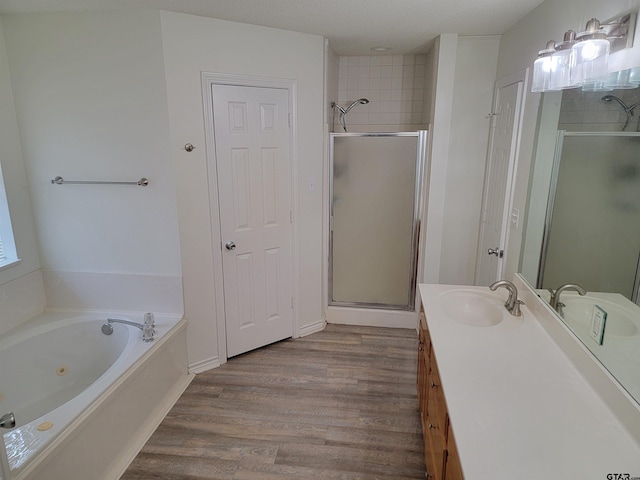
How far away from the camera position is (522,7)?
2.34m

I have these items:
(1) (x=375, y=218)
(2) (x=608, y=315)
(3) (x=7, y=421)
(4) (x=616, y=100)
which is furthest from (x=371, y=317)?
(3) (x=7, y=421)

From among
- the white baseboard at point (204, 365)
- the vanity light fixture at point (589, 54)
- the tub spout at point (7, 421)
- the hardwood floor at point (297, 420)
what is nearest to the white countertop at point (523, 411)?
the hardwood floor at point (297, 420)

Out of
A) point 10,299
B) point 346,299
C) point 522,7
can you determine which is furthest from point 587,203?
point 10,299

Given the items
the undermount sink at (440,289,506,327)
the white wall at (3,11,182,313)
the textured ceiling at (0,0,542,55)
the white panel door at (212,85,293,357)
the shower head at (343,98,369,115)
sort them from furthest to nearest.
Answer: the shower head at (343,98,369,115), the white panel door at (212,85,293,357), the white wall at (3,11,182,313), the textured ceiling at (0,0,542,55), the undermount sink at (440,289,506,327)

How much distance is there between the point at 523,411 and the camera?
1.36 metres

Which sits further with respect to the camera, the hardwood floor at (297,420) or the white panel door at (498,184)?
the white panel door at (498,184)

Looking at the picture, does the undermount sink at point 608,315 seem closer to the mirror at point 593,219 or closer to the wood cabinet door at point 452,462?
the mirror at point 593,219

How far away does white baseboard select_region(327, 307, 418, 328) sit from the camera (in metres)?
3.69

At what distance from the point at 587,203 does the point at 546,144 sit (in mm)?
507

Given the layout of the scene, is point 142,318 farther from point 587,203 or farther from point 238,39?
point 587,203

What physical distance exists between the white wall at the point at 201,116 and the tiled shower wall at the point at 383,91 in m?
0.77

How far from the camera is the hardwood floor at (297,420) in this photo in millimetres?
2139

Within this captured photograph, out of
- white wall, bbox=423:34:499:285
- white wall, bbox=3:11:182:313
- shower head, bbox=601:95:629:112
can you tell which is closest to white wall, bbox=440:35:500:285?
white wall, bbox=423:34:499:285

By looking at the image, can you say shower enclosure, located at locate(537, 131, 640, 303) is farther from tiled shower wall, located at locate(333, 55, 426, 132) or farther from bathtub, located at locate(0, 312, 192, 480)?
bathtub, located at locate(0, 312, 192, 480)
